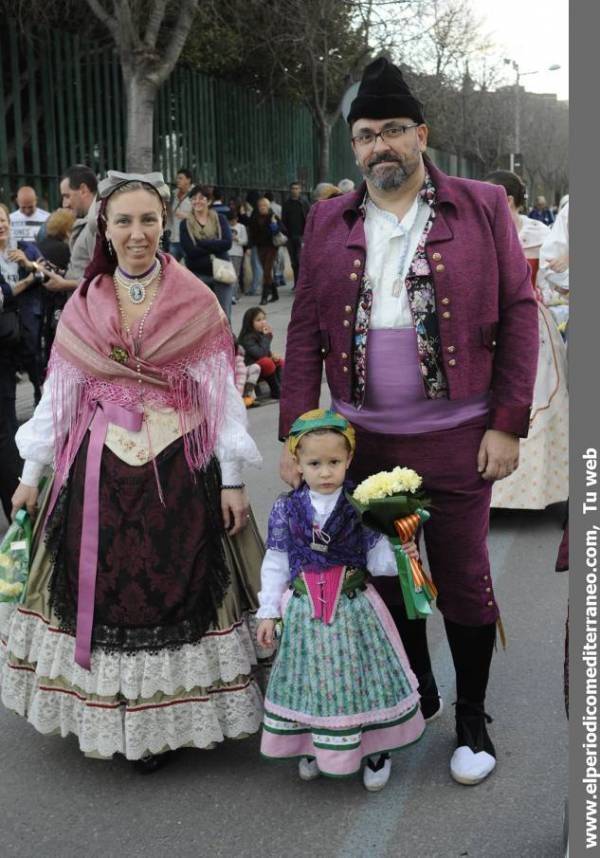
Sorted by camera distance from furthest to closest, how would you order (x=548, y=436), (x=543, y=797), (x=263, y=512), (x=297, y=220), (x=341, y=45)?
(x=341, y=45) < (x=297, y=220) < (x=263, y=512) < (x=548, y=436) < (x=543, y=797)

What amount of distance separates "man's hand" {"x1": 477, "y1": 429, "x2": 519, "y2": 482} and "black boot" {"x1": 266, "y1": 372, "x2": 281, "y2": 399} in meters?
7.67

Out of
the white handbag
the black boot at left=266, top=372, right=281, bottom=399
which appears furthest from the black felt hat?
the white handbag

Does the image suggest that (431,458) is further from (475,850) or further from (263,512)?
(263,512)

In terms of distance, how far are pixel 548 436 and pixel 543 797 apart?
3.15 meters

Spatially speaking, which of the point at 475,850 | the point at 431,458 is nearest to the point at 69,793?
the point at 475,850

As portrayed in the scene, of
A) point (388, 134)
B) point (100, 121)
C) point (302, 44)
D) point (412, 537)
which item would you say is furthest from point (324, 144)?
point (412, 537)

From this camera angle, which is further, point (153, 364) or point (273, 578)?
point (153, 364)

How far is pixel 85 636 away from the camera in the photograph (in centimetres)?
335

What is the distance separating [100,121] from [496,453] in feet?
54.5

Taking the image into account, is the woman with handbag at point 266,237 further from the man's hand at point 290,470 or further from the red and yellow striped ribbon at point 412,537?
the red and yellow striped ribbon at point 412,537

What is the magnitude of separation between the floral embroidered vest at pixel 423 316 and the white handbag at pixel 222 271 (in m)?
8.25

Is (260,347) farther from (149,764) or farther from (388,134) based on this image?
(388,134)

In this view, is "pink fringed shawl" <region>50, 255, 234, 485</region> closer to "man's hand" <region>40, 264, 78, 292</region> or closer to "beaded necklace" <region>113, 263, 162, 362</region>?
"beaded necklace" <region>113, 263, 162, 362</region>

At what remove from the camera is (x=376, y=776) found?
3.35 m
